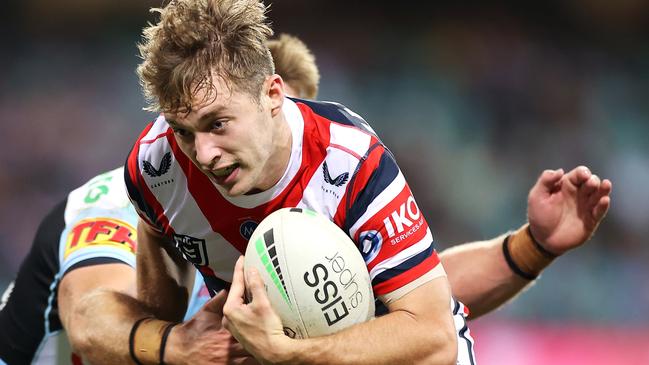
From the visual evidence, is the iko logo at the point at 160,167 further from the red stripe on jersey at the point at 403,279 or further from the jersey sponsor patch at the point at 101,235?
the jersey sponsor patch at the point at 101,235

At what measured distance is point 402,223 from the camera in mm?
3045

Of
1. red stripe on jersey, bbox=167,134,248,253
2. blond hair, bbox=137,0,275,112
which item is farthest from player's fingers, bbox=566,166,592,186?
blond hair, bbox=137,0,275,112

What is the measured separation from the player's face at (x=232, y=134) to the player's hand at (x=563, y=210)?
66.7 inches

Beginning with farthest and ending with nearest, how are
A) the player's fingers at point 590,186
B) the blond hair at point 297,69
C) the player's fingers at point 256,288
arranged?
the blond hair at point 297,69, the player's fingers at point 590,186, the player's fingers at point 256,288

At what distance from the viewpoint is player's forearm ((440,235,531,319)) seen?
15.3 feet

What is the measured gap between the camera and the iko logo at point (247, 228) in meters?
3.29

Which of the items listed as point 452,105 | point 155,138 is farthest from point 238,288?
point 452,105

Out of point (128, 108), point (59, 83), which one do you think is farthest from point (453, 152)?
point (59, 83)

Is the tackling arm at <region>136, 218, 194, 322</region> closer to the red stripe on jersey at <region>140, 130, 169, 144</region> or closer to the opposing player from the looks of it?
the red stripe on jersey at <region>140, 130, 169, 144</region>

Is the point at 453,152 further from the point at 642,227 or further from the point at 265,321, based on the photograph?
the point at 265,321

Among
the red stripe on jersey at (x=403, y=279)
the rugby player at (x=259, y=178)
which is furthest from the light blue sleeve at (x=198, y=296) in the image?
the red stripe on jersey at (x=403, y=279)

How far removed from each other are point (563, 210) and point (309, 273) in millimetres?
1879

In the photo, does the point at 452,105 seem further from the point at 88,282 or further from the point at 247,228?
the point at 247,228

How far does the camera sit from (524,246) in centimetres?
457
